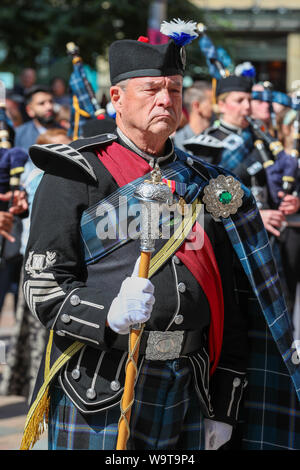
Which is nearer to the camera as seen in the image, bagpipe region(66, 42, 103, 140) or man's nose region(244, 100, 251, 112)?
man's nose region(244, 100, 251, 112)

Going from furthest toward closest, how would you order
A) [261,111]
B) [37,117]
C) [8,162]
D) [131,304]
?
[37,117] → [261,111] → [8,162] → [131,304]

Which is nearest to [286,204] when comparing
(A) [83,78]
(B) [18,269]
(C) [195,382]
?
(A) [83,78]

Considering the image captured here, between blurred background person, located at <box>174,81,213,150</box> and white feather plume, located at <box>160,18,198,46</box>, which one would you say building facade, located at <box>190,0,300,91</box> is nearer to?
blurred background person, located at <box>174,81,213,150</box>

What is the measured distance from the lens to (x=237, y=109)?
606 cm

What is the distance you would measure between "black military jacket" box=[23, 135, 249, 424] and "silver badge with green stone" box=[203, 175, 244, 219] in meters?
0.33

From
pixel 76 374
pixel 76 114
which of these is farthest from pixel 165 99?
pixel 76 114

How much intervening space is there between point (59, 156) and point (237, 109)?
3375 millimetres

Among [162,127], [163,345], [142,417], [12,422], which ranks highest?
[162,127]

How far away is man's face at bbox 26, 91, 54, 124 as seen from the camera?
884cm


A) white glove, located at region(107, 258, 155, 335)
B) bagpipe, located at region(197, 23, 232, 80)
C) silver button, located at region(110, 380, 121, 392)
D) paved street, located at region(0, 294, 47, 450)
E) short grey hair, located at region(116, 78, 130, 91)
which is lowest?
paved street, located at region(0, 294, 47, 450)

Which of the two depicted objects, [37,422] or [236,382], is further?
[236,382]

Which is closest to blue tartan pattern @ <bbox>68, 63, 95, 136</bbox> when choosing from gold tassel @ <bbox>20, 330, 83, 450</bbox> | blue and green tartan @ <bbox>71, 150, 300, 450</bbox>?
blue and green tartan @ <bbox>71, 150, 300, 450</bbox>

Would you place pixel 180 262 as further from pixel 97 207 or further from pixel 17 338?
pixel 17 338

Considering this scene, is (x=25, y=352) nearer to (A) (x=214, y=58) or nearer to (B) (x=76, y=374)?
(A) (x=214, y=58)
